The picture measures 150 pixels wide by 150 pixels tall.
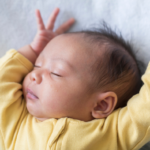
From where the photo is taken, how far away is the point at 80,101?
0.83 m

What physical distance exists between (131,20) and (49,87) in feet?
2.13

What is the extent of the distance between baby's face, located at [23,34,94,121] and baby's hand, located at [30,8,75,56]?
0.27 meters

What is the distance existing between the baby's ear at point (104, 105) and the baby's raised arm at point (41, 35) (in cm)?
51

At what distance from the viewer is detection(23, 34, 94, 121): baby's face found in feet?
2.71

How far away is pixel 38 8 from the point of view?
1185 mm

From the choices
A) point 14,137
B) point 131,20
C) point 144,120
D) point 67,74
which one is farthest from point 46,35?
point 144,120

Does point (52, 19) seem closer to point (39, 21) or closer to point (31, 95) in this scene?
point (39, 21)

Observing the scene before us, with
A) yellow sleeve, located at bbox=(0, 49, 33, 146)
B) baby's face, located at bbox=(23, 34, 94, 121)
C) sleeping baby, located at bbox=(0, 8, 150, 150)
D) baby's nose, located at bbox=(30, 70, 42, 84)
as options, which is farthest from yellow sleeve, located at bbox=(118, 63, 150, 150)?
yellow sleeve, located at bbox=(0, 49, 33, 146)

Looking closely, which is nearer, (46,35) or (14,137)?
(14,137)

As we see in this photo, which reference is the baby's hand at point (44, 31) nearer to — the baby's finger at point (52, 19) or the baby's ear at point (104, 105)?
the baby's finger at point (52, 19)

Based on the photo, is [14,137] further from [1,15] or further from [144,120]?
[1,15]

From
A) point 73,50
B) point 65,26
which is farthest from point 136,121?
point 65,26

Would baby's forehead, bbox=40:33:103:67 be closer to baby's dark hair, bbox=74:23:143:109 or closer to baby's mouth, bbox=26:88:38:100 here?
baby's dark hair, bbox=74:23:143:109

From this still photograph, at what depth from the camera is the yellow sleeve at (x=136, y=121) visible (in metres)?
0.76
